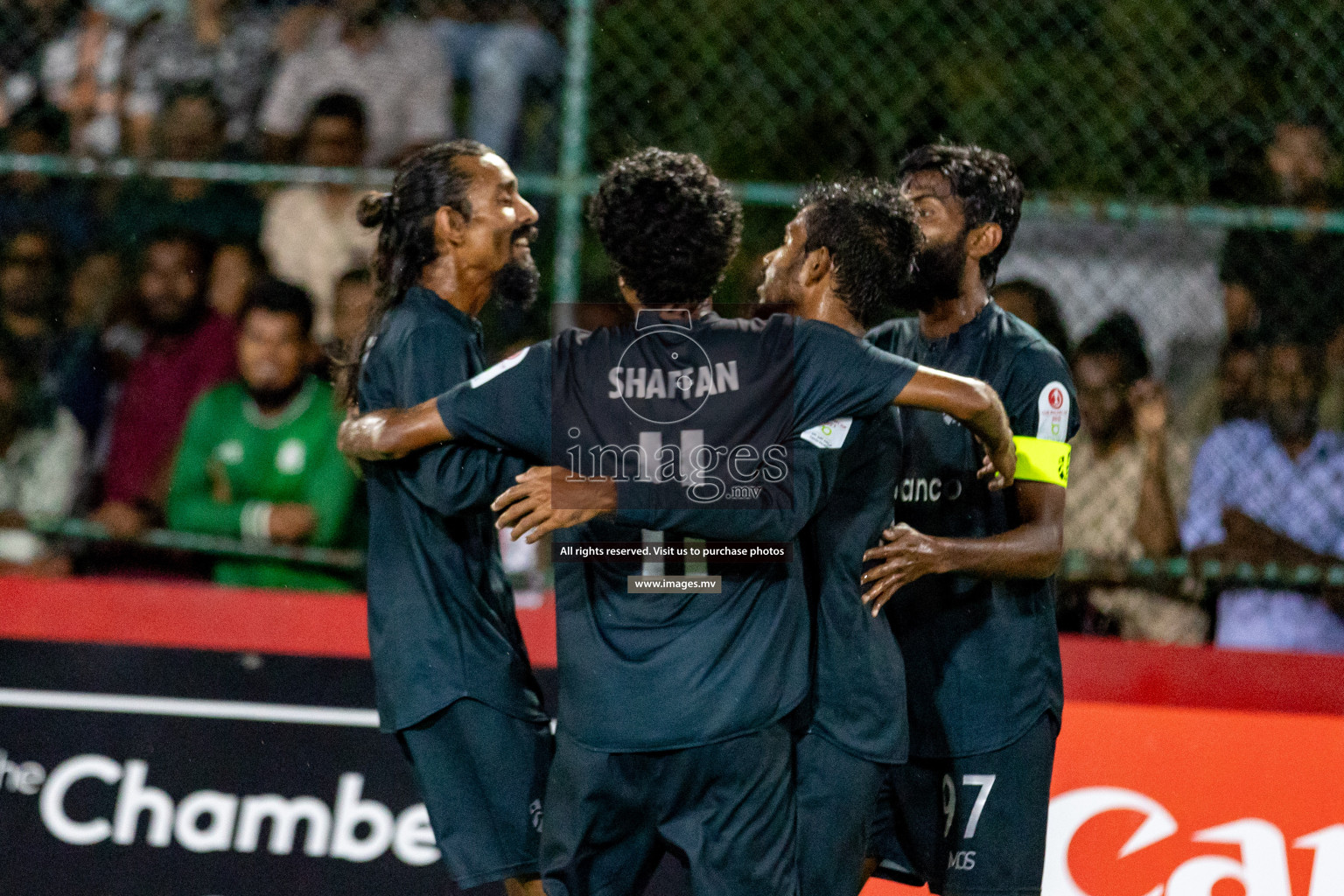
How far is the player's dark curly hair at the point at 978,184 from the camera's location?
2887mm

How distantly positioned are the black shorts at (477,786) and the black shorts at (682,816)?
0.31 m

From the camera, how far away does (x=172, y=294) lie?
504 centimetres

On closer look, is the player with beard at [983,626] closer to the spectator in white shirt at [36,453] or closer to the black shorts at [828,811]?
the black shorts at [828,811]

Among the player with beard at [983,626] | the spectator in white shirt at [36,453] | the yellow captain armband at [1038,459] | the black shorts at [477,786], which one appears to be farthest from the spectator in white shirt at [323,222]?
the yellow captain armband at [1038,459]

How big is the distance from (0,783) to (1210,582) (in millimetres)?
3528

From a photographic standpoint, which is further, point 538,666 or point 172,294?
point 172,294

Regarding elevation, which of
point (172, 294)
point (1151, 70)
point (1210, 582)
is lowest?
point (1210, 582)

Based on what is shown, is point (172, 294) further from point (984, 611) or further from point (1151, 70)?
point (1151, 70)

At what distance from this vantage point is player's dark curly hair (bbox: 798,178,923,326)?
8.04 feet

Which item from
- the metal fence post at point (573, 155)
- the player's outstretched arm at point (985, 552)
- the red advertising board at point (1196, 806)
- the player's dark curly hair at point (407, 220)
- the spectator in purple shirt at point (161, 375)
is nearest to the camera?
the player's outstretched arm at point (985, 552)

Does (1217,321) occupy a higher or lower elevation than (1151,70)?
lower

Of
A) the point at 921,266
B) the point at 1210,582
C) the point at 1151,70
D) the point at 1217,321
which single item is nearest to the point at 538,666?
the point at 921,266

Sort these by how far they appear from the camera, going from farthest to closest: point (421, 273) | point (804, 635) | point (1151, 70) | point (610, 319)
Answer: point (1151, 70)
point (421, 273)
point (610, 319)
point (804, 635)

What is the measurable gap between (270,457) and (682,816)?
8.55 feet
